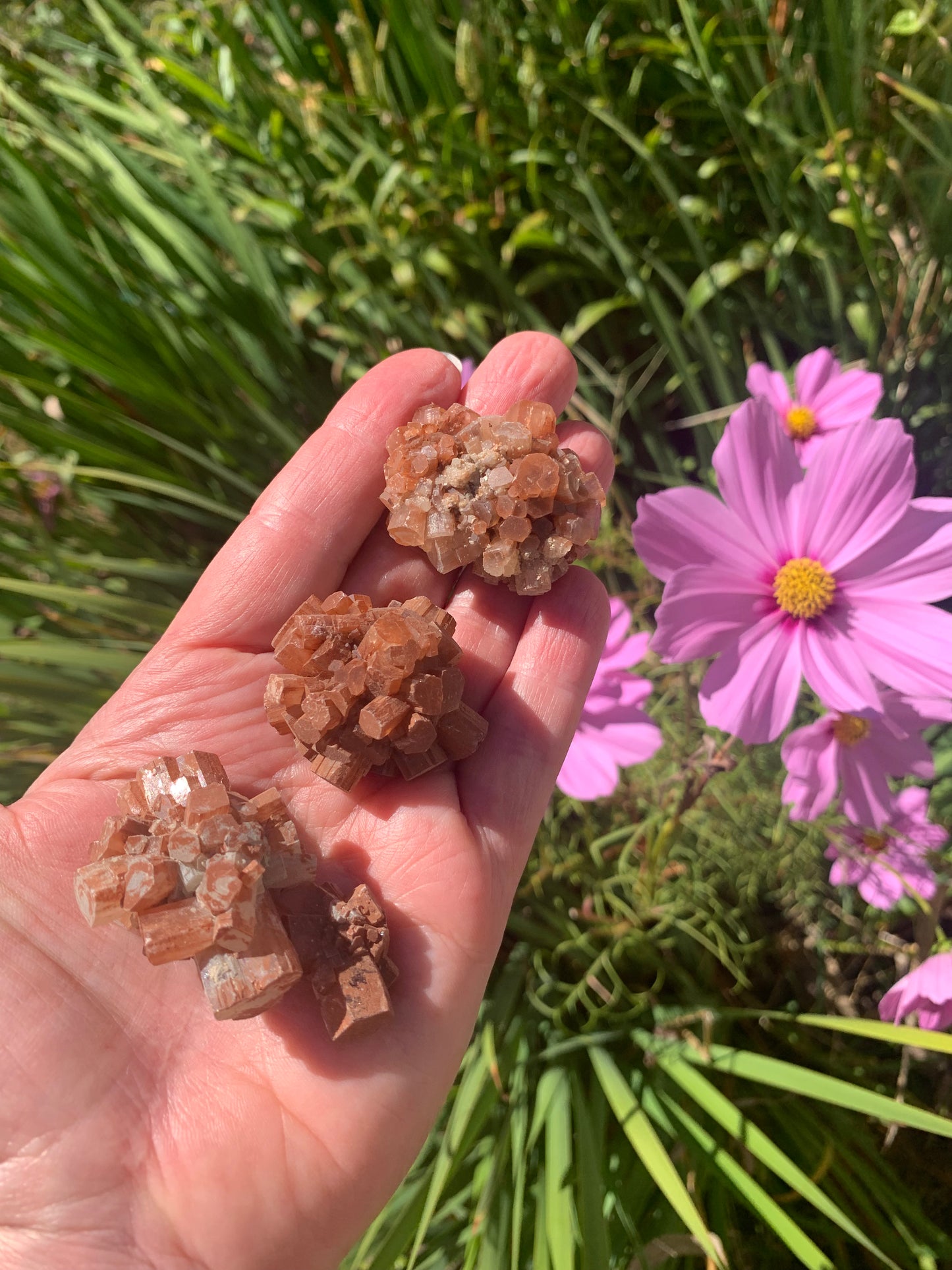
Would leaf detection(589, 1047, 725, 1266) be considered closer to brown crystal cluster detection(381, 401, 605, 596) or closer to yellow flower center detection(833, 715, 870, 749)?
yellow flower center detection(833, 715, 870, 749)

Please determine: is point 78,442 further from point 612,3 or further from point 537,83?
point 612,3

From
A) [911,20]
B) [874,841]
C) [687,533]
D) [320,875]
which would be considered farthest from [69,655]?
[911,20]

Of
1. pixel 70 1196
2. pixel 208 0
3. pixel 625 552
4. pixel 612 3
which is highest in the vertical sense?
pixel 612 3

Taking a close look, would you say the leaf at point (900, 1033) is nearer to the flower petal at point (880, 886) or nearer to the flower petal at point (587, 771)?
the flower petal at point (880, 886)

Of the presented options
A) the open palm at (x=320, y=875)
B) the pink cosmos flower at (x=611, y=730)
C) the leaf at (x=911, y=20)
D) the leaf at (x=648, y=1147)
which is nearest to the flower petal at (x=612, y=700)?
the pink cosmos flower at (x=611, y=730)

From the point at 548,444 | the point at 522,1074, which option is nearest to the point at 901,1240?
the point at 522,1074

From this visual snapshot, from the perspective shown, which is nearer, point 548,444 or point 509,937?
point 548,444

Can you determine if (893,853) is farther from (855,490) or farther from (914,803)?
(855,490)
